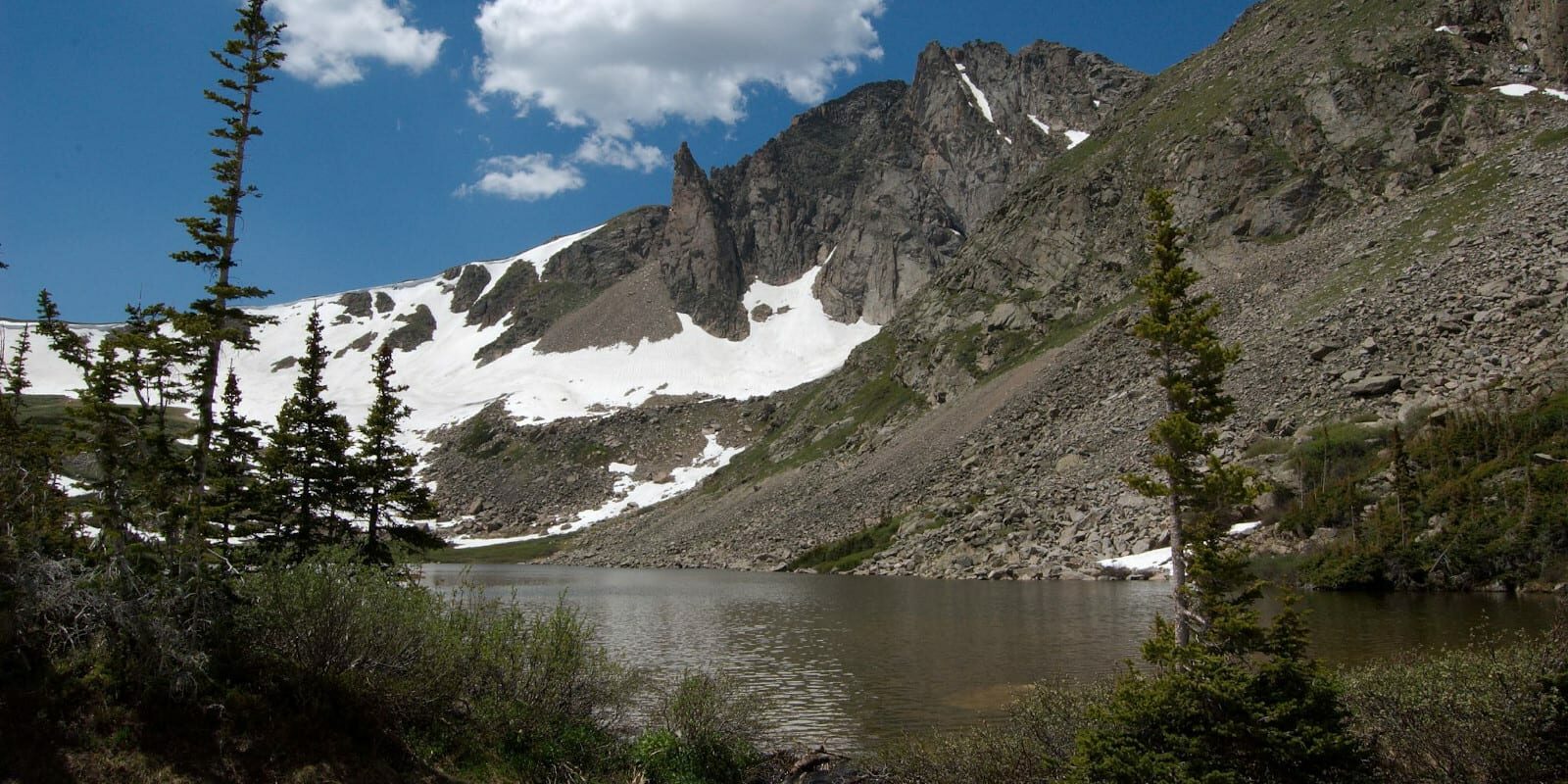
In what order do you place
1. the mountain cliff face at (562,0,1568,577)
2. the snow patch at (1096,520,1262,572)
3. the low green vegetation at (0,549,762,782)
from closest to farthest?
the low green vegetation at (0,549,762,782)
the snow patch at (1096,520,1262,572)
the mountain cliff face at (562,0,1568,577)

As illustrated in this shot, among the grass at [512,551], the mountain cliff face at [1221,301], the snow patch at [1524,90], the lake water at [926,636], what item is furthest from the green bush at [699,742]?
the grass at [512,551]

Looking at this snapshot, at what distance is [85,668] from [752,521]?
9272 centimetres

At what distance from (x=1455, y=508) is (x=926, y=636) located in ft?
92.0

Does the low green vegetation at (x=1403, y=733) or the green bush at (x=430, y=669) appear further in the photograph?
the green bush at (x=430, y=669)

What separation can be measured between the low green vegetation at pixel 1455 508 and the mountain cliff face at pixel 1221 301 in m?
4.81

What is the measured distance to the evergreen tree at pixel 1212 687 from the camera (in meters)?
11.4

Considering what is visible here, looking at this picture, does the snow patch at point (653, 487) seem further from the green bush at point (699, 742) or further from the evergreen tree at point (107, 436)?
the green bush at point (699, 742)

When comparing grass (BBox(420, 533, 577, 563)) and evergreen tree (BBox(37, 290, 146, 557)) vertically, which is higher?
evergreen tree (BBox(37, 290, 146, 557))

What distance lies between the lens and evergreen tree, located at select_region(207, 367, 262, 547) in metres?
22.1

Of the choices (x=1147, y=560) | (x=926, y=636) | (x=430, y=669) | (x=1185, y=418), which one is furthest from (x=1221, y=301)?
(x=430, y=669)

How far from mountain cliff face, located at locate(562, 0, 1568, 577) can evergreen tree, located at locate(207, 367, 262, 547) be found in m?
50.6

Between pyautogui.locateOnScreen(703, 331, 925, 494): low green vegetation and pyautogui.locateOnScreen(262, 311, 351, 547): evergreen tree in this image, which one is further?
pyautogui.locateOnScreen(703, 331, 925, 494): low green vegetation

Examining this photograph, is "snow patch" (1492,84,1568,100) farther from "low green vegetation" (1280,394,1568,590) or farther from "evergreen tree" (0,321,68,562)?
"evergreen tree" (0,321,68,562)

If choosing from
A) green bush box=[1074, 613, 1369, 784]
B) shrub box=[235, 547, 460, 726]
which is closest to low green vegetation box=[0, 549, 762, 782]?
shrub box=[235, 547, 460, 726]
